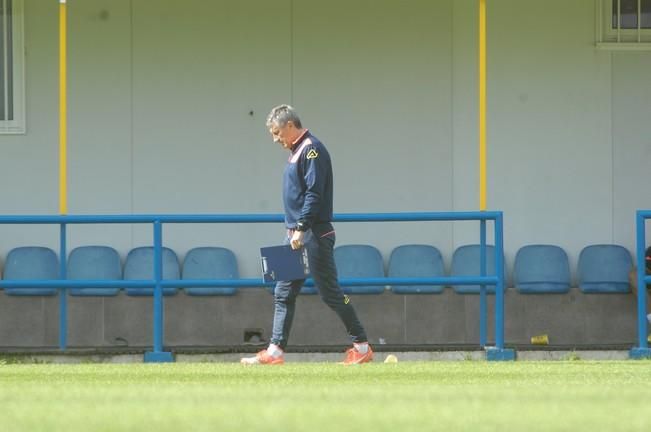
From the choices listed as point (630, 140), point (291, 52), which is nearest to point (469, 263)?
point (630, 140)

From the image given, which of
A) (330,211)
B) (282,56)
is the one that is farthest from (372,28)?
(330,211)

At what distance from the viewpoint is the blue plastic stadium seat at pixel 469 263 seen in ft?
47.4

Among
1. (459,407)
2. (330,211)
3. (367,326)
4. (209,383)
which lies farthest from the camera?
(367,326)

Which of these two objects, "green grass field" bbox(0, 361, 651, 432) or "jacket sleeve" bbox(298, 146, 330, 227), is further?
"jacket sleeve" bbox(298, 146, 330, 227)

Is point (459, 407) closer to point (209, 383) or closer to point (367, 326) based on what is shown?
point (209, 383)

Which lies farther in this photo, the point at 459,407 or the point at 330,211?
the point at 330,211

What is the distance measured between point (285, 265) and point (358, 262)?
3.74 meters

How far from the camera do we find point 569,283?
14688 millimetres

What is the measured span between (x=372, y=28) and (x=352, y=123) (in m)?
0.88

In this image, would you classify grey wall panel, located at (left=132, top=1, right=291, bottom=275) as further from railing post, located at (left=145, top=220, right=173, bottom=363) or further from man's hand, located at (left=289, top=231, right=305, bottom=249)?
man's hand, located at (left=289, top=231, right=305, bottom=249)

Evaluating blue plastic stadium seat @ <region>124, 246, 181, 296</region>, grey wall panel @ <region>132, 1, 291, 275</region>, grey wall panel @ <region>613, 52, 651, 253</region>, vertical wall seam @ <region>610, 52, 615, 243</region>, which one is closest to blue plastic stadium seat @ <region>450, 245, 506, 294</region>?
vertical wall seam @ <region>610, 52, 615, 243</region>

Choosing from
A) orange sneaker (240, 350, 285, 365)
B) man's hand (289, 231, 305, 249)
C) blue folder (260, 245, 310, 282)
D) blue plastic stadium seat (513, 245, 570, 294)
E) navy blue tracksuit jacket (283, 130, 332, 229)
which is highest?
navy blue tracksuit jacket (283, 130, 332, 229)

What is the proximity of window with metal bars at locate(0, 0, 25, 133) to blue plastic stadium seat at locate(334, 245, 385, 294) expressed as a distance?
10.3 ft

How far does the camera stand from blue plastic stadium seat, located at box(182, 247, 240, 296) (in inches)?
576
